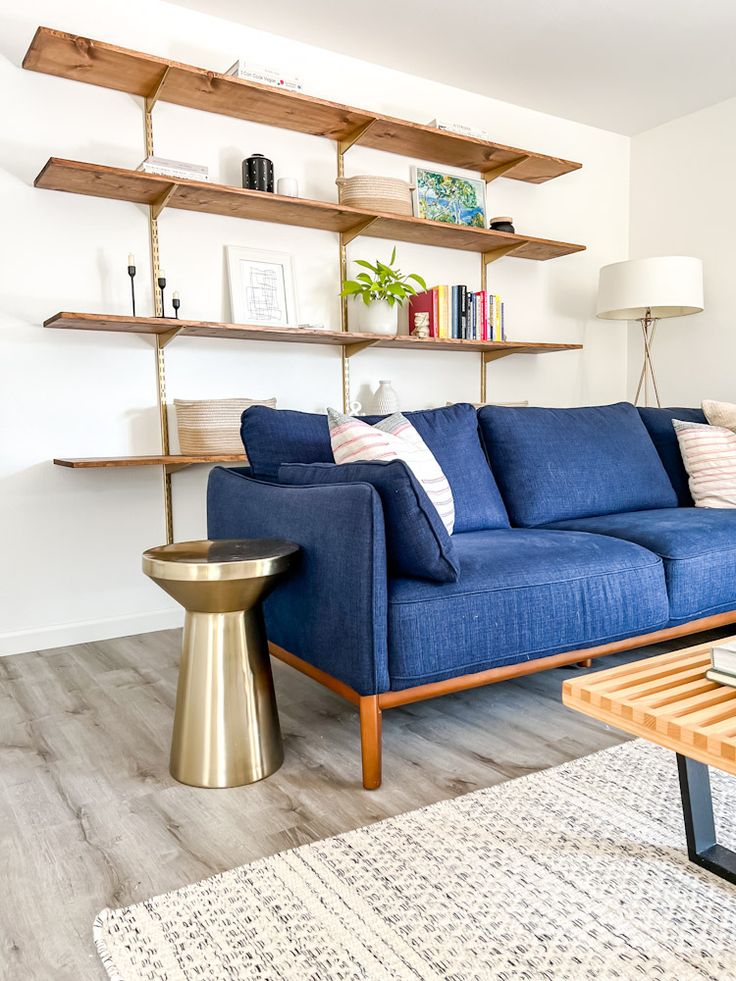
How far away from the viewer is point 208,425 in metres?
3.00

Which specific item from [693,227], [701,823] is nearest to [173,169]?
[701,823]

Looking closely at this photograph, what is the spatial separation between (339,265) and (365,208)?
325mm

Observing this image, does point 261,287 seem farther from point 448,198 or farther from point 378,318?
point 448,198

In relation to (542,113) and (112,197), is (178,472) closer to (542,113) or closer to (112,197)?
(112,197)

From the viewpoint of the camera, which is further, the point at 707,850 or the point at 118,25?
the point at 118,25

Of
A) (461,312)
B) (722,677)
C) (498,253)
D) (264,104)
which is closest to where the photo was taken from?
(722,677)

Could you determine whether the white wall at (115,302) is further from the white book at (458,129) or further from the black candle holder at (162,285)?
the white book at (458,129)

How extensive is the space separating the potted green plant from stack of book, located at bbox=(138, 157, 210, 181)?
770 millimetres

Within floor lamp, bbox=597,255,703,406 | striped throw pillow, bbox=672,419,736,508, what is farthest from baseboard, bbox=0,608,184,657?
floor lamp, bbox=597,255,703,406

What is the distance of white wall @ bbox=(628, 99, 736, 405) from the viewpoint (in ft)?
13.6

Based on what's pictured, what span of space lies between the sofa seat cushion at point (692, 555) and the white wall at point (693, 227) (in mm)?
2067

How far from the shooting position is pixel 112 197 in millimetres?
2980

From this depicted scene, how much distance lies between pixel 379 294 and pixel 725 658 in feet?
8.20

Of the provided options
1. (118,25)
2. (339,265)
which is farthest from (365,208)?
(118,25)
